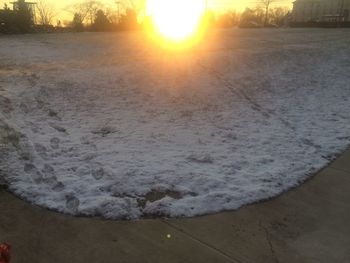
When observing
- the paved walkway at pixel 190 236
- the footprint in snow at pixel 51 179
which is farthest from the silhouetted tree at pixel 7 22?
the paved walkway at pixel 190 236

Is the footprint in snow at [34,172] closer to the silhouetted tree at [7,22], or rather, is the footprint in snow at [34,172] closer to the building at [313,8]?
the silhouetted tree at [7,22]

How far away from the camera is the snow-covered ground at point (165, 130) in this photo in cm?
478

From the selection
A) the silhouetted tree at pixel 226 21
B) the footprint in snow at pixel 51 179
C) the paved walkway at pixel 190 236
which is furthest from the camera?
the silhouetted tree at pixel 226 21

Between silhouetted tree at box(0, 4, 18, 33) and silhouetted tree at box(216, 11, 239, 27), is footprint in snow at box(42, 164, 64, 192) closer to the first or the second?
silhouetted tree at box(0, 4, 18, 33)

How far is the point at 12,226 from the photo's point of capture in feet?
13.0

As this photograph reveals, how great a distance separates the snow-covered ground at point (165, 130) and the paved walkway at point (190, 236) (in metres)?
0.23

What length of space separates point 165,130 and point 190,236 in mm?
3367

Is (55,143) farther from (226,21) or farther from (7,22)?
(226,21)

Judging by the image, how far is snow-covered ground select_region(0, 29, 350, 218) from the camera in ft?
15.7

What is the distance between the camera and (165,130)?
23.3 feet

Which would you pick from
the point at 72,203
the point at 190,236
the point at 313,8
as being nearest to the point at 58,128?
the point at 72,203

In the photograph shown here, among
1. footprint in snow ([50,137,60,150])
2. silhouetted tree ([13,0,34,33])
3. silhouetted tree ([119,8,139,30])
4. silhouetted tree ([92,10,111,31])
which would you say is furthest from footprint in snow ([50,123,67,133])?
silhouetted tree ([119,8,139,30])

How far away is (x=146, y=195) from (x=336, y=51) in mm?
13850

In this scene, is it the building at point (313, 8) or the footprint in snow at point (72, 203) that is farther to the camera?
the building at point (313, 8)
